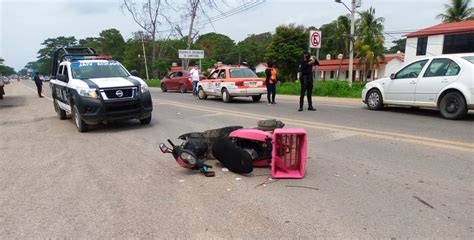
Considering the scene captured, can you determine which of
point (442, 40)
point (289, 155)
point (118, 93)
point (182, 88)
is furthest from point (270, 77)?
point (442, 40)

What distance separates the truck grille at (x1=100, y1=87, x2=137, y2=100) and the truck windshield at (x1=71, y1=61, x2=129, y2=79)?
117 centimetres

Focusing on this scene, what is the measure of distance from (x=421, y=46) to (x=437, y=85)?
34.8 meters

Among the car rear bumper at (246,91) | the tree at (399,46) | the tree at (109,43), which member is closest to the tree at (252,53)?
the tree at (109,43)

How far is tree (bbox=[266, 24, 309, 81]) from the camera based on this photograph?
5262 cm

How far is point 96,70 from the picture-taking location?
9.57 meters

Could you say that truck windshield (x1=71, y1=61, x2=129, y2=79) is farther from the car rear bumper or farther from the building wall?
the building wall

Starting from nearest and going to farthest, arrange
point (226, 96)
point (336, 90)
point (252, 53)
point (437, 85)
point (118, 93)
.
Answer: point (118, 93), point (437, 85), point (226, 96), point (336, 90), point (252, 53)

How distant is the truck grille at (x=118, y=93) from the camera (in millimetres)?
8367

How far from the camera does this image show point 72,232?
3.37m

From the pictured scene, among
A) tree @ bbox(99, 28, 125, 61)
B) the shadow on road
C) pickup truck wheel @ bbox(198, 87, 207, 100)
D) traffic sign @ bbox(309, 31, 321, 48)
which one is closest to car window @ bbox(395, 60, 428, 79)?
the shadow on road

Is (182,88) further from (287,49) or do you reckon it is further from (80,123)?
(287,49)

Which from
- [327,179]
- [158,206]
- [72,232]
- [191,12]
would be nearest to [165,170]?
[158,206]

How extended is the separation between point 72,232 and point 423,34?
1688 inches

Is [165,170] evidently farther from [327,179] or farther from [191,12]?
[191,12]
